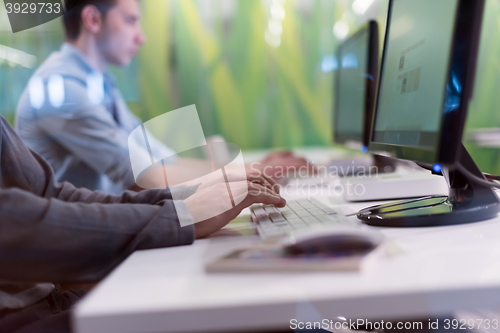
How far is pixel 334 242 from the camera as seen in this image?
0.39m

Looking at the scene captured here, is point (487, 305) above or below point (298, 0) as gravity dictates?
below

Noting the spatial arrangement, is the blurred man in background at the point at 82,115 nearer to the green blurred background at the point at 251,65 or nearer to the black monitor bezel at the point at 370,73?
the black monitor bezel at the point at 370,73

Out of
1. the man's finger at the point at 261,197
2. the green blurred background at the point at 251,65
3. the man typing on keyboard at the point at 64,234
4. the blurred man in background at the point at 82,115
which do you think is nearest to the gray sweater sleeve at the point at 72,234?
the man typing on keyboard at the point at 64,234

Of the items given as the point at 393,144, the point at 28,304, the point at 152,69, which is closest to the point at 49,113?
the point at 28,304

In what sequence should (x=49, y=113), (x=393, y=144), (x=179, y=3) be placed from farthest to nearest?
(x=179, y=3) < (x=49, y=113) < (x=393, y=144)

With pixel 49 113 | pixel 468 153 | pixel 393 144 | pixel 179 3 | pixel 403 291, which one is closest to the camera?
pixel 403 291

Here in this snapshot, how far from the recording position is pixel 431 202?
0.67 metres

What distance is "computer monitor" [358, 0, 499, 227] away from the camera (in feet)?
1.59

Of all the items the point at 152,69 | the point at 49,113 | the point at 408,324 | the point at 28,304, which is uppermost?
the point at 152,69

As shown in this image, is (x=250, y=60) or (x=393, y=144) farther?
(x=250, y=60)

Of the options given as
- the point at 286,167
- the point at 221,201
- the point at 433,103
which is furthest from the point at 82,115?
the point at 433,103

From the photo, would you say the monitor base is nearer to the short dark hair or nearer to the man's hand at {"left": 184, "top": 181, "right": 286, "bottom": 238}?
the man's hand at {"left": 184, "top": 181, "right": 286, "bottom": 238}

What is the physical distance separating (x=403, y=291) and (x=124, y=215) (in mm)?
339

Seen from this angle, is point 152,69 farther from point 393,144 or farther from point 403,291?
point 403,291
